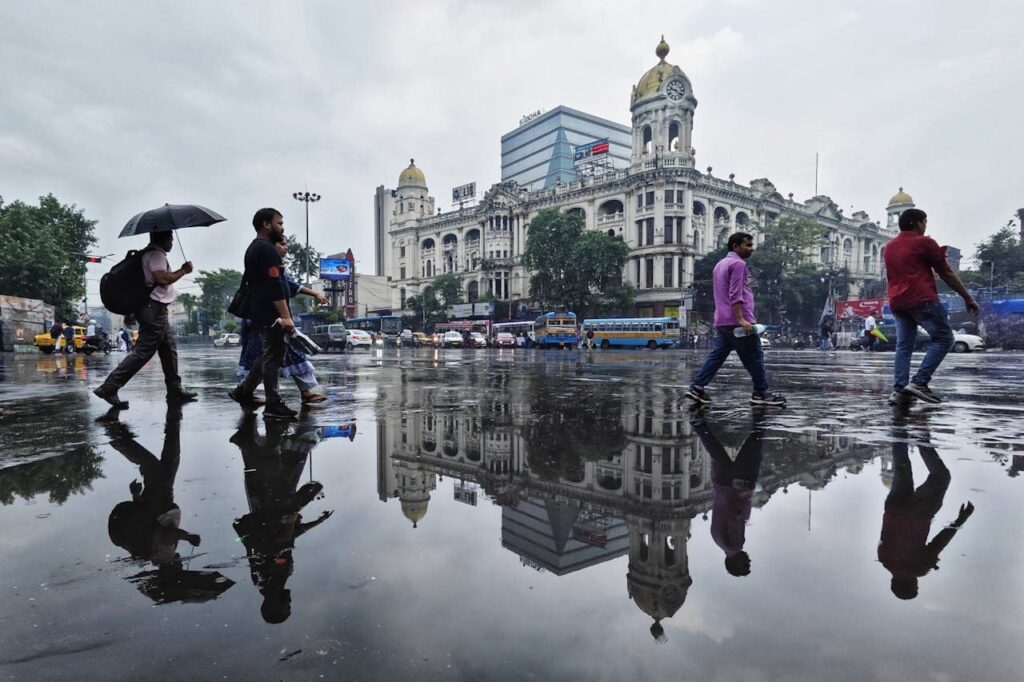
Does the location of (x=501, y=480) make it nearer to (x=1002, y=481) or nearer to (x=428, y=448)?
(x=428, y=448)

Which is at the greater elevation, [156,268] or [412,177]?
[412,177]

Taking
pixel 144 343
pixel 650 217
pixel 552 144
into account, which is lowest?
pixel 144 343

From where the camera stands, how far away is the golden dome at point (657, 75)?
52.6 metres

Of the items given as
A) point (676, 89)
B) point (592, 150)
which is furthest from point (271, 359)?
point (592, 150)

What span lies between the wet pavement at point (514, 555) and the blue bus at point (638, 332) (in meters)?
33.8

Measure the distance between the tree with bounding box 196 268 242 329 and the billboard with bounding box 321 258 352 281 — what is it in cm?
1439

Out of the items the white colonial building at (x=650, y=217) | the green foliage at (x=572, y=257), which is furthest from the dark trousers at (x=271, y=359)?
the white colonial building at (x=650, y=217)

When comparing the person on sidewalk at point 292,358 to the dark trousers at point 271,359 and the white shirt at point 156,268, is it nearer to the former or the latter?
the dark trousers at point 271,359

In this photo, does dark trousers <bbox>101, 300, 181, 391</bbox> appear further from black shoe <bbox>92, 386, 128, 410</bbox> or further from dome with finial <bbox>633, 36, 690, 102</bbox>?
dome with finial <bbox>633, 36, 690, 102</bbox>

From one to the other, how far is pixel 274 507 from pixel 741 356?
440 cm

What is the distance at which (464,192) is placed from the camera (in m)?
74.2

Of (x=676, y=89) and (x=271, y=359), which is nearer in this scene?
(x=271, y=359)

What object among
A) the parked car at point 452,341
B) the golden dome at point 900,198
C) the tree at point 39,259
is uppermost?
the golden dome at point 900,198

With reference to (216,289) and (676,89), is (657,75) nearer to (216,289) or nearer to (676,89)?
(676,89)
